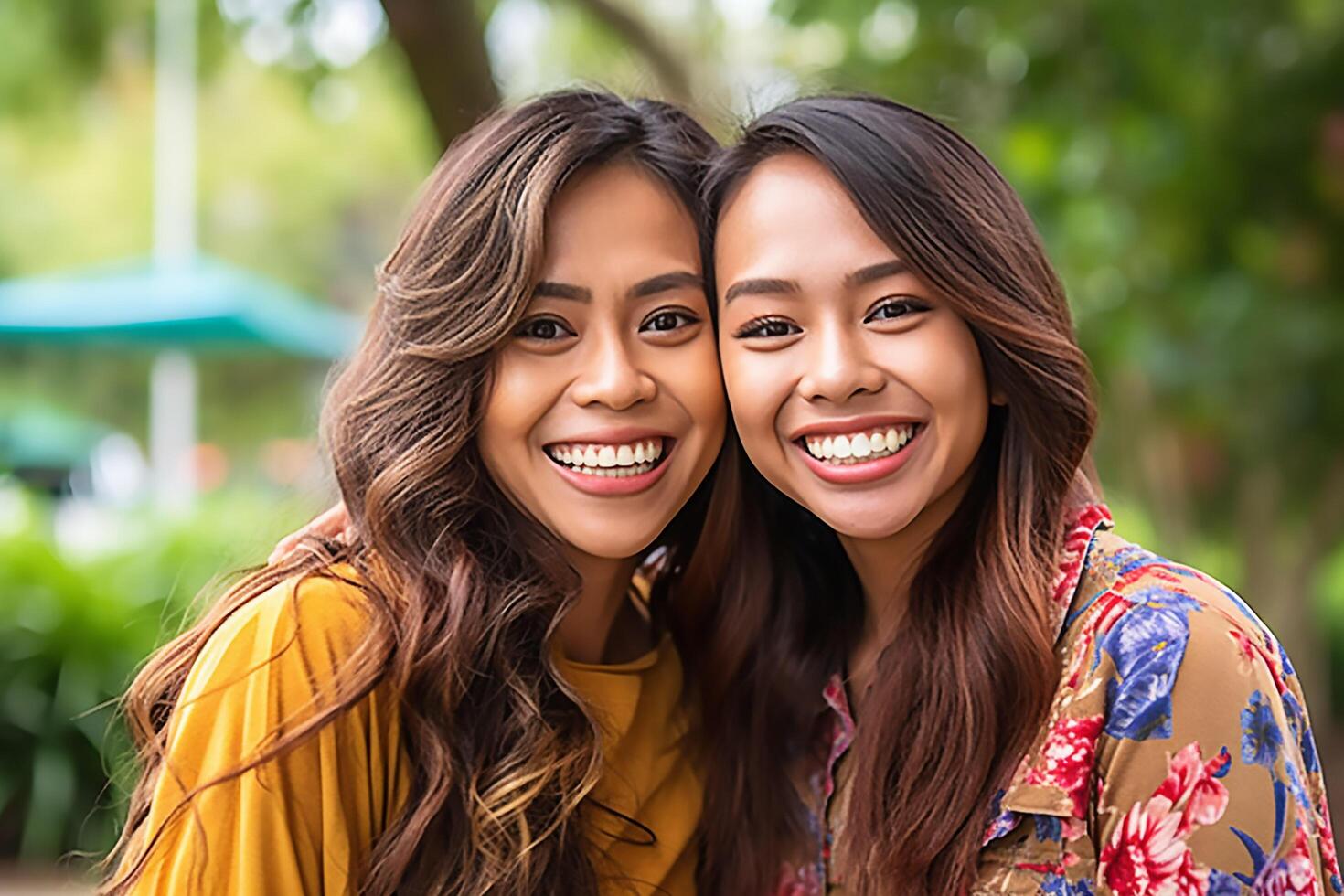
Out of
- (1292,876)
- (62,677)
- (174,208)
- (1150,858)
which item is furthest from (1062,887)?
(174,208)

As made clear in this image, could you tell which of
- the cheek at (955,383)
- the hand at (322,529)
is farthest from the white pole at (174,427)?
the cheek at (955,383)

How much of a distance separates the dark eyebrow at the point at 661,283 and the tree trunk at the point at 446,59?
136 centimetres

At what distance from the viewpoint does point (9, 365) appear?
A: 86.3 feet

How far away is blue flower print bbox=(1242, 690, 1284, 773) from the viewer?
6.82 ft

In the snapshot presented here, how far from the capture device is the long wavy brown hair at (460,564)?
238 centimetres

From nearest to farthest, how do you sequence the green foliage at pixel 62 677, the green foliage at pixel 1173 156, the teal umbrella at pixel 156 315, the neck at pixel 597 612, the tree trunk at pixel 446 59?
the neck at pixel 597 612
the tree trunk at pixel 446 59
the green foliage at pixel 1173 156
the green foliage at pixel 62 677
the teal umbrella at pixel 156 315

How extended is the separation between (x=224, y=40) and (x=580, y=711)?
435 cm

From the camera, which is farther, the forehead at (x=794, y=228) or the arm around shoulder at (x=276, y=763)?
the forehead at (x=794, y=228)

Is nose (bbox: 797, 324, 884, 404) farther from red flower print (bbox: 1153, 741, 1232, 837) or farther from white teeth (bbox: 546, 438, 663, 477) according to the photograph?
red flower print (bbox: 1153, 741, 1232, 837)

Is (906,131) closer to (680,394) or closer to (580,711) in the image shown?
(680,394)

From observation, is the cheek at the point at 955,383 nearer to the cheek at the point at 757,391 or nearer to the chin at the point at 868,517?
the chin at the point at 868,517

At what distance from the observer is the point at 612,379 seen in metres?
2.50

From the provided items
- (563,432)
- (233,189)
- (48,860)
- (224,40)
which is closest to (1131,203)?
(224,40)

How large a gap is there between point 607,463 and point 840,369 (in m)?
0.43
